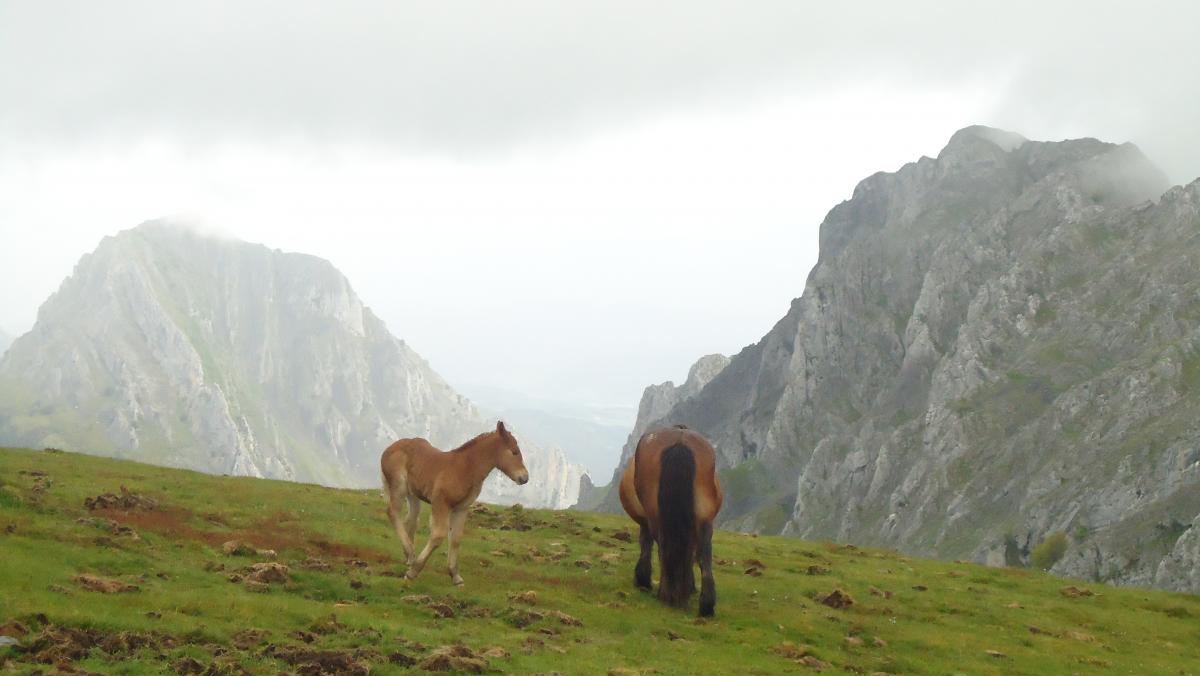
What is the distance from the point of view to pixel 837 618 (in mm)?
27000

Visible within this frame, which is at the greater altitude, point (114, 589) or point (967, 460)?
point (967, 460)

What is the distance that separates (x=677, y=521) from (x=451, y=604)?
6657 millimetres

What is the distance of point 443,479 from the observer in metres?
24.7

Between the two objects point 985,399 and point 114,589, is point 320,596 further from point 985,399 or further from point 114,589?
point 985,399

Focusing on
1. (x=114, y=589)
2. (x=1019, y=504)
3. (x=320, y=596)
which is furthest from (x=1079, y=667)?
(x=1019, y=504)

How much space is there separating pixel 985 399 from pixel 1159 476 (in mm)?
61692

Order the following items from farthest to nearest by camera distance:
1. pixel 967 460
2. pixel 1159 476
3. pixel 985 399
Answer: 1. pixel 985 399
2. pixel 967 460
3. pixel 1159 476

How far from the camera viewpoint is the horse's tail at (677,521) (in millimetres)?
24938

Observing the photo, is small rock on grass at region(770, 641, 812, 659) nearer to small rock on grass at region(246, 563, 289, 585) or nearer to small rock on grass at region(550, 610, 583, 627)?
small rock on grass at region(550, 610, 583, 627)

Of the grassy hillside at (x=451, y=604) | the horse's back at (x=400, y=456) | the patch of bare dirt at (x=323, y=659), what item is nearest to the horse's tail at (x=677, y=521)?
the grassy hillside at (x=451, y=604)

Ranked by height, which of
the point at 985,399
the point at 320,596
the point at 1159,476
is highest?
the point at 985,399

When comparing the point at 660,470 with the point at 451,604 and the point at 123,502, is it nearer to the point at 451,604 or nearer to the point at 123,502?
the point at 451,604

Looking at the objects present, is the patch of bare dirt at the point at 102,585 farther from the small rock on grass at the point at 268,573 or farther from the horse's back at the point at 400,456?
the horse's back at the point at 400,456

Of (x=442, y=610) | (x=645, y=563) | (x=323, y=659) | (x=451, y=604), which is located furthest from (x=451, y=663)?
(x=645, y=563)
